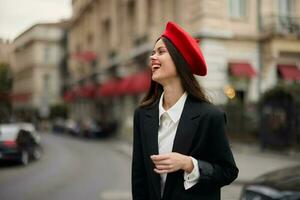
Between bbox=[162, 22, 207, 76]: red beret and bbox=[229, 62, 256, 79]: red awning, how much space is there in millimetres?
20457

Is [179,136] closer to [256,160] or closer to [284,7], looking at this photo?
[256,160]

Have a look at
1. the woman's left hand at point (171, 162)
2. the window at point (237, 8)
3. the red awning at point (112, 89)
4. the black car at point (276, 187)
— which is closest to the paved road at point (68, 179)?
the black car at point (276, 187)

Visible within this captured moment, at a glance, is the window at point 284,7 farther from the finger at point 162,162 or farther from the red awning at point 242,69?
the finger at point 162,162

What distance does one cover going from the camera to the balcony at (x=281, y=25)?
23.1m

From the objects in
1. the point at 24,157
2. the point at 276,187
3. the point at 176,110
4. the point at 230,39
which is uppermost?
the point at 230,39

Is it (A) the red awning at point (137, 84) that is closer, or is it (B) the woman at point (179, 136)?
(B) the woman at point (179, 136)

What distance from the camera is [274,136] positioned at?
1734 cm

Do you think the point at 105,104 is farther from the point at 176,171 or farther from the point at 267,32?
the point at 176,171

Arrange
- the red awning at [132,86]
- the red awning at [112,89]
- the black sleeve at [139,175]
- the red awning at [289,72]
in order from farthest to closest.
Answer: the red awning at [112,89] → the red awning at [132,86] → the red awning at [289,72] → the black sleeve at [139,175]

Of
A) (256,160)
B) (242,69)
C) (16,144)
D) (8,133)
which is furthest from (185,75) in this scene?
(242,69)

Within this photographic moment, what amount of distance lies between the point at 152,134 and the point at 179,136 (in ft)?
0.55

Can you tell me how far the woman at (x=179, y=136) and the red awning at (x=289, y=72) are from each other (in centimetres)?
2183

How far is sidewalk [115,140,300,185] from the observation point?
11805mm

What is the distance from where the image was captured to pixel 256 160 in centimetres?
1495
